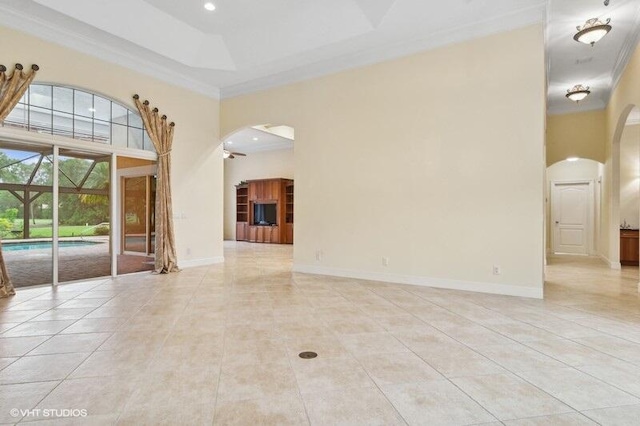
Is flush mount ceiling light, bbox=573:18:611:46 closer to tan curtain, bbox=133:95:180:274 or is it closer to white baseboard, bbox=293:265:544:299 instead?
white baseboard, bbox=293:265:544:299

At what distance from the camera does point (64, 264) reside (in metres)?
5.78

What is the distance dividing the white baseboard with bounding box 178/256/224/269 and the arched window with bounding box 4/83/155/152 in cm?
239

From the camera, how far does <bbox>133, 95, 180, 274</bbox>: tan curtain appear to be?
654cm

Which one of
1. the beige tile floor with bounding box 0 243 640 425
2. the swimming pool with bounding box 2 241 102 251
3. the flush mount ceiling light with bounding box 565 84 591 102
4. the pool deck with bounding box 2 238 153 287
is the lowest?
the beige tile floor with bounding box 0 243 640 425

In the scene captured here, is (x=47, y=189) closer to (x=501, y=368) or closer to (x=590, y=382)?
(x=501, y=368)

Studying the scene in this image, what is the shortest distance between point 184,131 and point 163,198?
5.10 feet

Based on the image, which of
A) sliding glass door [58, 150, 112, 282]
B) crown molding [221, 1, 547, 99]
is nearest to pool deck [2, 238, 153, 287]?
sliding glass door [58, 150, 112, 282]

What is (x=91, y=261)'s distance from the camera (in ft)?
20.5

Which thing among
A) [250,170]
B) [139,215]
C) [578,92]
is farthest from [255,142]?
[578,92]

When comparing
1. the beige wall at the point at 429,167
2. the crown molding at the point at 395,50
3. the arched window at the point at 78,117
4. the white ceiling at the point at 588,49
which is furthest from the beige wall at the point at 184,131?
the white ceiling at the point at 588,49

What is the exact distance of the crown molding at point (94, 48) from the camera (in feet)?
15.6

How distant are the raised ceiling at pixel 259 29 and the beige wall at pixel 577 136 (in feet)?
18.3

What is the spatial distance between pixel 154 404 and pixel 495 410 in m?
2.08

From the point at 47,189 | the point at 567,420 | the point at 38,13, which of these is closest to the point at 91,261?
the point at 47,189
